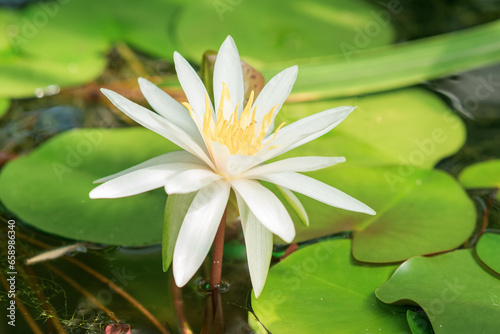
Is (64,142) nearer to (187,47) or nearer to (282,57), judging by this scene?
(187,47)

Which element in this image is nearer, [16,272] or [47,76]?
[16,272]

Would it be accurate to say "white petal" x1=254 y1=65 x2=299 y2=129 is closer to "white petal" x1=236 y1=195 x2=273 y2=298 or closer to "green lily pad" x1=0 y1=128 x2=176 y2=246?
"white petal" x1=236 y1=195 x2=273 y2=298

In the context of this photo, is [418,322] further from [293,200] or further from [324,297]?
[293,200]

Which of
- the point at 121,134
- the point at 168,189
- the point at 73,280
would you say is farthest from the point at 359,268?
the point at 121,134

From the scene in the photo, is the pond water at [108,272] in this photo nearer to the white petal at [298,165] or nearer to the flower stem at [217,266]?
the flower stem at [217,266]

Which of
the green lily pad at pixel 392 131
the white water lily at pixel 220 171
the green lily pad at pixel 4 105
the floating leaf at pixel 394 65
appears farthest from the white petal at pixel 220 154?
the green lily pad at pixel 4 105
